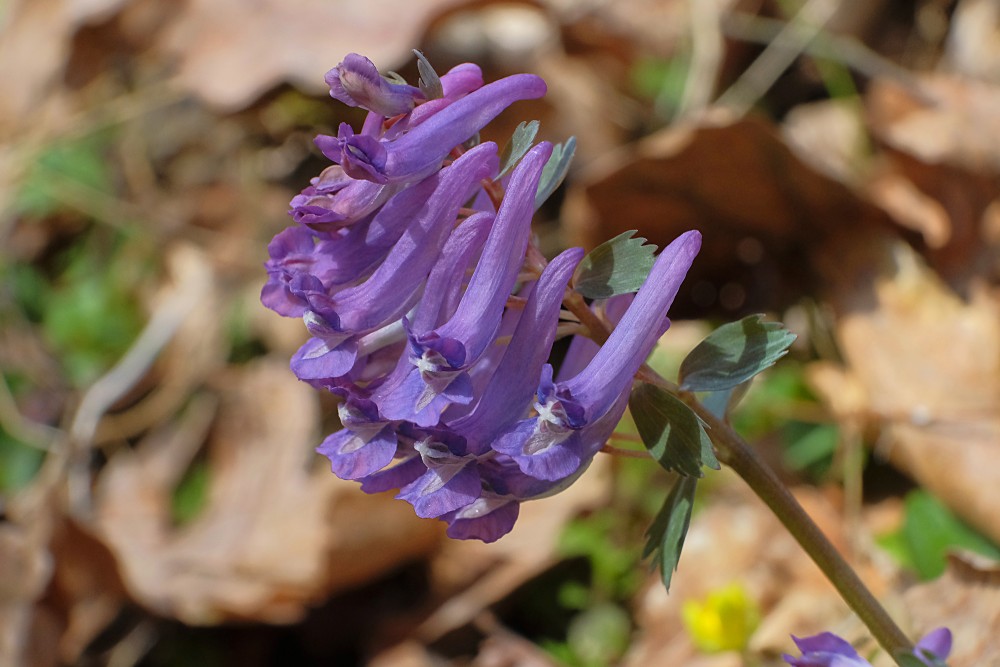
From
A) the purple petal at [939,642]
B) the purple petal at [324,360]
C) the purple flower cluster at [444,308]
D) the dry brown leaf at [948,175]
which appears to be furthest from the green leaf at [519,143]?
the dry brown leaf at [948,175]

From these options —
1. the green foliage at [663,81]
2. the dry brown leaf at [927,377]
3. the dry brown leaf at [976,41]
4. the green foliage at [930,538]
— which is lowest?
the green foliage at [930,538]

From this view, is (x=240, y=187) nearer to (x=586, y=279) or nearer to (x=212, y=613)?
(x=212, y=613)

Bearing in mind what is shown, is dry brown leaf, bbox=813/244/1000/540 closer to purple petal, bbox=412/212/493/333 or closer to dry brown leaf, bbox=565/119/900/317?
dry brown leaf, bbox=565/119/900/317

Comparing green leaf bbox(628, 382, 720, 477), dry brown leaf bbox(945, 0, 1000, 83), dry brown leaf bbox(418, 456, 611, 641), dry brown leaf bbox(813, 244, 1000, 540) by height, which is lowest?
dry brown leaf bbox(418, 456, 611, 641)

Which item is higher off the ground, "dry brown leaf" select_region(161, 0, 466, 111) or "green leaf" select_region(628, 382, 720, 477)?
"green leaf" select_region(628, 382, 720, 477)

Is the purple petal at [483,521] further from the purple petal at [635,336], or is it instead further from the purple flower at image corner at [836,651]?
the purple flower at image corner at [836,651]

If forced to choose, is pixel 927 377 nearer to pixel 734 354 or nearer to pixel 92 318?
pixel 734 354

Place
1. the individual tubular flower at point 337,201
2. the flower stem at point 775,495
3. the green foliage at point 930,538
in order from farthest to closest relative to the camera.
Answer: the green foliage at point 930,538
the flower stem at point 775,495
the individual tubular flower at point 337,201

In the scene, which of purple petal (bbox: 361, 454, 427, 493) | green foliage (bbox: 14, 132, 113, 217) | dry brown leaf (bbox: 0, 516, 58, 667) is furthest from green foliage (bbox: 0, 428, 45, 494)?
purple petal (bbox: 361, 454, 427, 493)
